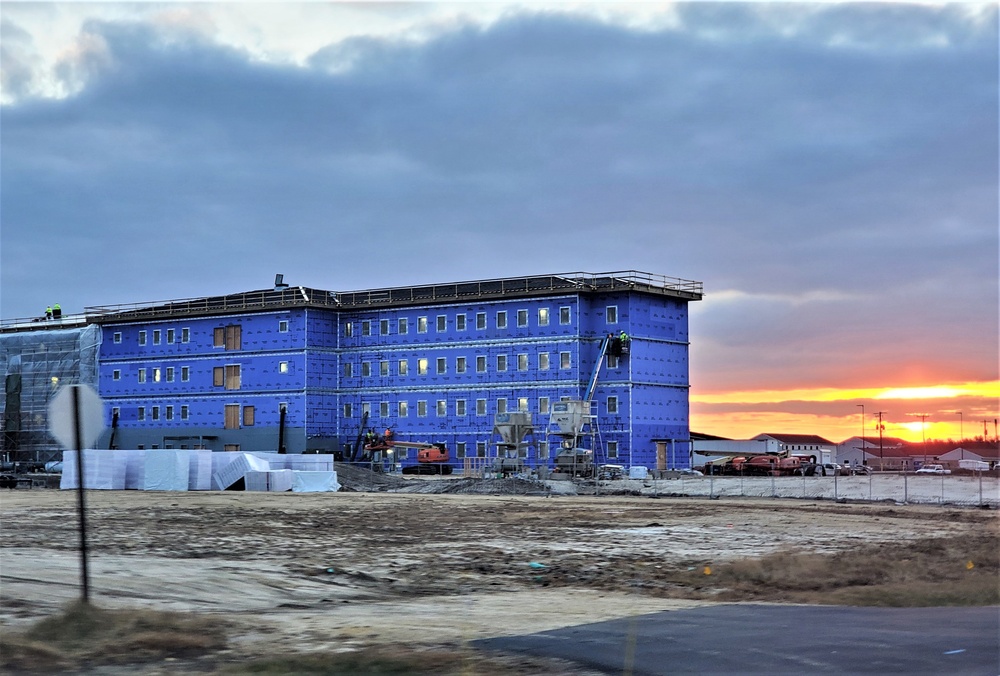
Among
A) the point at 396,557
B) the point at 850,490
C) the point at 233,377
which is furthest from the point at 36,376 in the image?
the point at 396,557

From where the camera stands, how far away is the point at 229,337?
9356 centimetres

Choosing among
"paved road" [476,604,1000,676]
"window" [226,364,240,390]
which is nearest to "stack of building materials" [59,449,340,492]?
"window" [226,364,240,390]

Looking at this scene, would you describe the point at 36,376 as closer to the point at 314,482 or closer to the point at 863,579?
the point at 314,482

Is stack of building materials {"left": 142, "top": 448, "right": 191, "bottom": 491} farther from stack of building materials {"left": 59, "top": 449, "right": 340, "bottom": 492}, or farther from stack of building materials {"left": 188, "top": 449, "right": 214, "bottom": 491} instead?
stack of building materials {"left": 188, "top": 449, "right": 214, "bottom": 491}

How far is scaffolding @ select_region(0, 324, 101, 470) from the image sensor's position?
9325 centimetres

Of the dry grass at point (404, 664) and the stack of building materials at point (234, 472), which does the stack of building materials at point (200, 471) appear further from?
the dry grass at point (404, 664)

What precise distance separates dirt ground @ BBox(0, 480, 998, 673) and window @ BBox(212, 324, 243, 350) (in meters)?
52.0

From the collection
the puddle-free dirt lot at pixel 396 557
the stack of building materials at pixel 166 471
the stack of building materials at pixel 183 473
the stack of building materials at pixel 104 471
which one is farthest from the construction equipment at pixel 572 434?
the puddle-free dirt lot at pixel 396 557

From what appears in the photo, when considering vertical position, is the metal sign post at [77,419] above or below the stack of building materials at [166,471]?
above

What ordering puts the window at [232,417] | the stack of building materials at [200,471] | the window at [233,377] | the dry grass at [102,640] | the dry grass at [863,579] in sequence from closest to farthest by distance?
the dry grass at [102,640]
the dry grass at [863,579]
the stack of building materials at [200,471]
the window at [232,417]
the window at [233,377]

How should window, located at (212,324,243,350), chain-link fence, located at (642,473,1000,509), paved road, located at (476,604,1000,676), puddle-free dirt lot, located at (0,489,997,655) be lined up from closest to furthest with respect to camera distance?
1. paved road, located at (476,604,1000,676)
2. puddle-free dirt lot, located at (0,489,997,655)
3. chain-link fence, located at (642,473,1000,509)
4. window, located at (212,324,243,350)

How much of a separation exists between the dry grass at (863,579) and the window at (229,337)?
76077mm

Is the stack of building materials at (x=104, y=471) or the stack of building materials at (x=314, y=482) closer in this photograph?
the stack of building materials at (x=104, y=471)

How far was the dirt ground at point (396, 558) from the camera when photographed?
1325 cm
